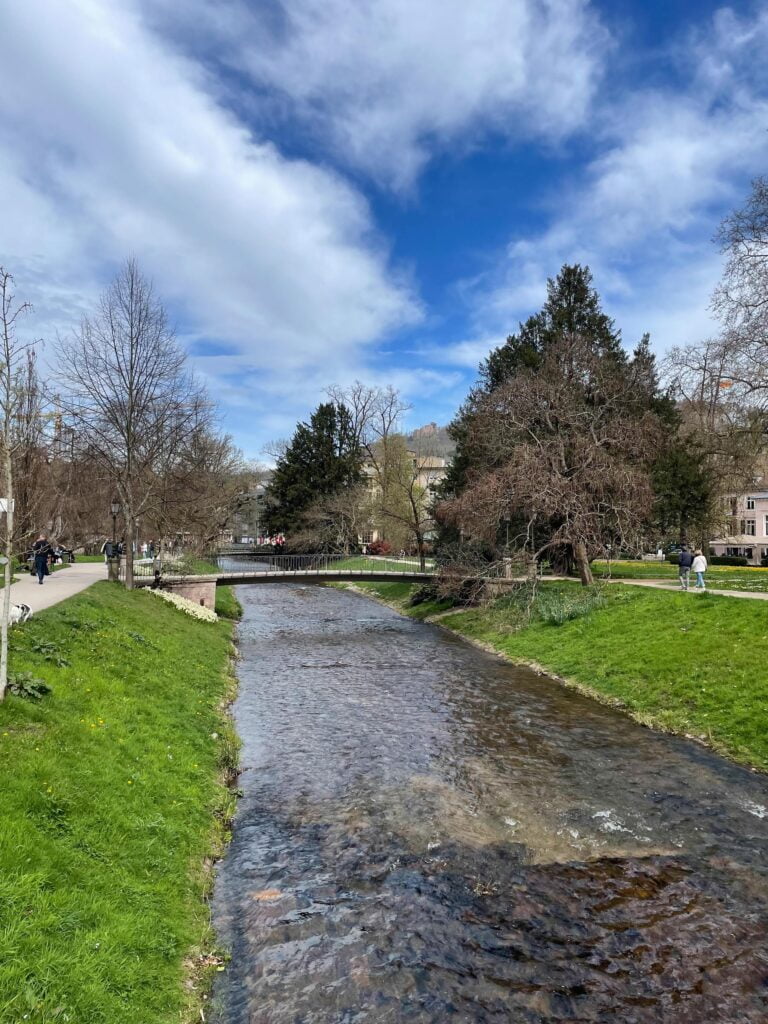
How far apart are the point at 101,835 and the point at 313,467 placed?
192ft

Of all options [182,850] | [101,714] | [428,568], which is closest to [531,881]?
[182,850]

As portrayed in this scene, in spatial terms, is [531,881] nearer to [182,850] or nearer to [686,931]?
[686,931]

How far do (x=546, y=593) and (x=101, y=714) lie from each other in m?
20.1

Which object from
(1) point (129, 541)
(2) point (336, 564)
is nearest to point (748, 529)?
(2) point (336, 564)

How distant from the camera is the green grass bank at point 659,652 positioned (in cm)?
1279

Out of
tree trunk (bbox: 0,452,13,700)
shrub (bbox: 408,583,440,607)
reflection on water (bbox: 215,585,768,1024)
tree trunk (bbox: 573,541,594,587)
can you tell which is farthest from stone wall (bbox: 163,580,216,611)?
tree trunk (bbox: 0,452,13,700)

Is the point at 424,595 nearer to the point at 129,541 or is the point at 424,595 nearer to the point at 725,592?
the point at 725,592

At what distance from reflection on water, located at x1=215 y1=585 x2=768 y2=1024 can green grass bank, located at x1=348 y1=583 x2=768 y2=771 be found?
1.02m

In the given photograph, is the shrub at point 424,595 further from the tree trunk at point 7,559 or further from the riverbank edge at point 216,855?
the tree trunk at point 7,559

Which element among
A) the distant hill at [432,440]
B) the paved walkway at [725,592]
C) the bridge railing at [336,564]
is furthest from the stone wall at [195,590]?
the distant hill at [432,440]

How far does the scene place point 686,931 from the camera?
6.46 m

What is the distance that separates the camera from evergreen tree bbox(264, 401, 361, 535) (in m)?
63.6

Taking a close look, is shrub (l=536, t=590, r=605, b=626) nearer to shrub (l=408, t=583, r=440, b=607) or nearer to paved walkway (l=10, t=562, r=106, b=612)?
shrub (l=408, t=583, r=440, b=607)

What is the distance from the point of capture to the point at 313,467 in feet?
211
